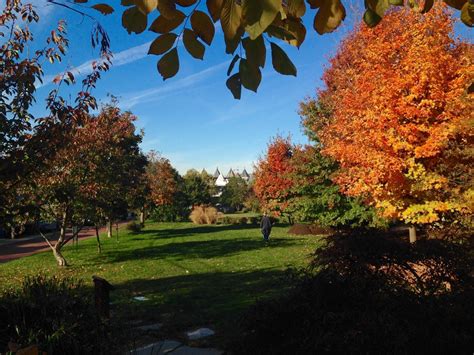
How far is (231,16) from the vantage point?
4.34 ft

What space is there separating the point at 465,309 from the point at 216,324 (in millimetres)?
4097

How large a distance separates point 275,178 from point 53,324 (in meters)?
29.9

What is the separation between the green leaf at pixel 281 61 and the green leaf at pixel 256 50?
0.04 m

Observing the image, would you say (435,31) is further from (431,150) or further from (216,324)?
(216,324)

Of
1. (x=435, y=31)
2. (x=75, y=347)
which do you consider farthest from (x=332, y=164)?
(x=75, y=347)

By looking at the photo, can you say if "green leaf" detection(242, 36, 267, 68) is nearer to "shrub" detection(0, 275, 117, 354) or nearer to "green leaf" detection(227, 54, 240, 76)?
"green leaf" detection(227, 54, 240, 76)

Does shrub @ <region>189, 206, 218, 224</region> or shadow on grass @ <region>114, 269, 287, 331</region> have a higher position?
shrub @ <region>189, 206, 218, 224</region>

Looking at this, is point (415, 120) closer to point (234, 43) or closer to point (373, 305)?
point (373, 305)

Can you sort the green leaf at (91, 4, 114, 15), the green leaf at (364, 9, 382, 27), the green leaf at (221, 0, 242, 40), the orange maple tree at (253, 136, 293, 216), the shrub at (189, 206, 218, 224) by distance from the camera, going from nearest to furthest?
1. the green leaf at (221, 0, 242, 40)
2. the green leaf at (364, 9, 382, 27)
3. the green leaf at (91, 4, 114, 15)
4. the orange maple tree at (253, 136, 293, 216)
5. the shrub at (189, 206, 218, 224)

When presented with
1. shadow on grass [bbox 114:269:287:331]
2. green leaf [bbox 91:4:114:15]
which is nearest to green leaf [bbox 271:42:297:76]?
green leaf [bbox 91:4:114:15]

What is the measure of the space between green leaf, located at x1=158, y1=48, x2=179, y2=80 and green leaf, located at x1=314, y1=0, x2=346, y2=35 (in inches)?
23.5

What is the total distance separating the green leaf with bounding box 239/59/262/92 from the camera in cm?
170

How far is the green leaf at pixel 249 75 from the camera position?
170 centimetres

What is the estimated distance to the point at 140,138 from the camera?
33.8 metres
